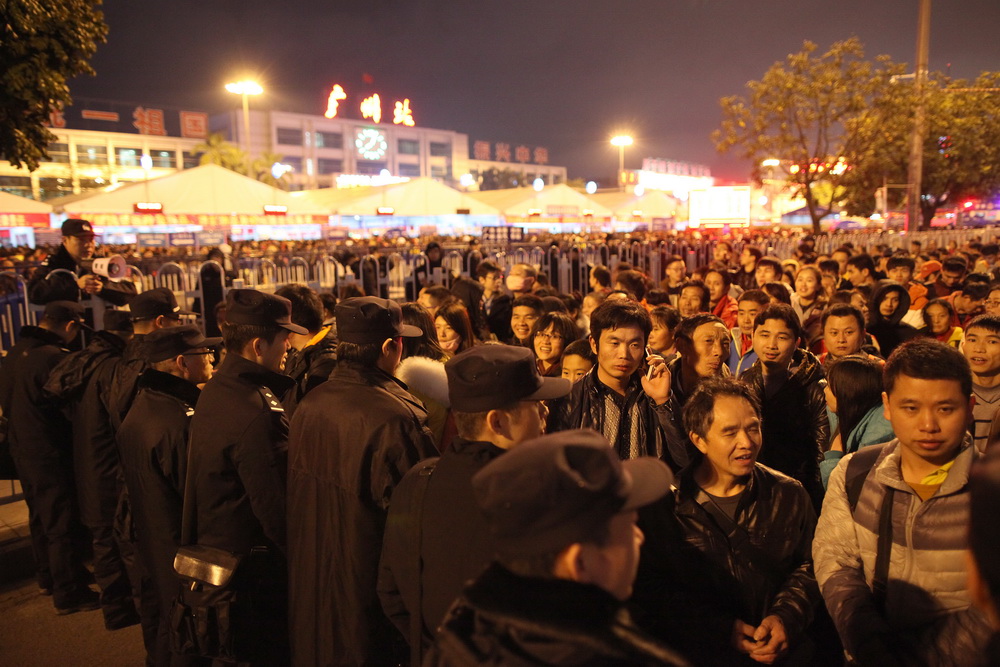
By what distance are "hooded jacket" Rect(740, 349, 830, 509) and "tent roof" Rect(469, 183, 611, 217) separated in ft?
79.8

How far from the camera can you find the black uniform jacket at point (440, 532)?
201cm

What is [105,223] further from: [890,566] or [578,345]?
[890,566]

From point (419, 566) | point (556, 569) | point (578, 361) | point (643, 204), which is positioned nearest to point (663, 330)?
point (578, 361)

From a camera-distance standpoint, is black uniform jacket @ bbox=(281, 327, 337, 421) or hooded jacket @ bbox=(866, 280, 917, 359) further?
hooded jacket @ bbox=(866, 280, 917, 359)

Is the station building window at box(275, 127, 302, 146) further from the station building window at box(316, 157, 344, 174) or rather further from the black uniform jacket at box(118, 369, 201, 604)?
the black uniform jacket at box(118, 369, 201, 604)

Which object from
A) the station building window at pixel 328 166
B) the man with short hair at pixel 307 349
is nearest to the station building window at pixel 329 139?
the station building window at pixel 328 166

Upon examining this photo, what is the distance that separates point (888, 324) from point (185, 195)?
17.9m

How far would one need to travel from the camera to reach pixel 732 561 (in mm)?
2494

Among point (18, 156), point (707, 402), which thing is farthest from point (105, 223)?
point (707, 402)

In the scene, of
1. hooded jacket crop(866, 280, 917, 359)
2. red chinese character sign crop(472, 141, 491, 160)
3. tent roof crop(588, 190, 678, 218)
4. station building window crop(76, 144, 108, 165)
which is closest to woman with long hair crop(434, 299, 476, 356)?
hooded jacket crop(866, 280, 917, 359)

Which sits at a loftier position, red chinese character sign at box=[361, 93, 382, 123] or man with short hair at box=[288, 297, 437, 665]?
red chinese character sign at box=[361, 93, 382, 123]

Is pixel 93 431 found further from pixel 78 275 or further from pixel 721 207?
pixel 721 207

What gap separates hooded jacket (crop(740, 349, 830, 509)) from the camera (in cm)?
369

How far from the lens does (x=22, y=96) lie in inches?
282
